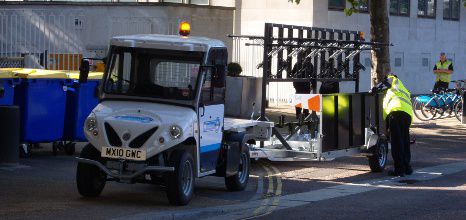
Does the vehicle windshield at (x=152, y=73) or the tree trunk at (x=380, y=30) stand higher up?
the tree trunk at (x=380, y=30)

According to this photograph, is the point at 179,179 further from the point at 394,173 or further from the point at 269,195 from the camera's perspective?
the point at 394,173

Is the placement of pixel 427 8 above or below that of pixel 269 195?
above

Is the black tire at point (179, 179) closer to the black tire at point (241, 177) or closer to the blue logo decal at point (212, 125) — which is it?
the blue logo decal at point (212, 125)

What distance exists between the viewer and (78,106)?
18031mm

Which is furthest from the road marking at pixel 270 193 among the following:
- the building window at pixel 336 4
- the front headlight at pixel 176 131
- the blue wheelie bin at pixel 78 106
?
the building window at pixel 336 4

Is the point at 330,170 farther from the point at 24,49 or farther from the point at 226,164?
the point at 24,49

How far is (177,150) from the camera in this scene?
12.6 m

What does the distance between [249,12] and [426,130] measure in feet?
33.2

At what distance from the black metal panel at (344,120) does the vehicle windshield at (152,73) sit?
4.18 m

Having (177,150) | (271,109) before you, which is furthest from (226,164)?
(271,109)

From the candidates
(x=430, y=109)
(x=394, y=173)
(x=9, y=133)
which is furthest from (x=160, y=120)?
(x=430, y=109)

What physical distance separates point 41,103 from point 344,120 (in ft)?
16.9

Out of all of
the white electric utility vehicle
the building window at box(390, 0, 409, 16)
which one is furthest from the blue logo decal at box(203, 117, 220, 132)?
the building window at box(390, 0, 409, 16)

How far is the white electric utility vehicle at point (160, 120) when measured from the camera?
12555mm
